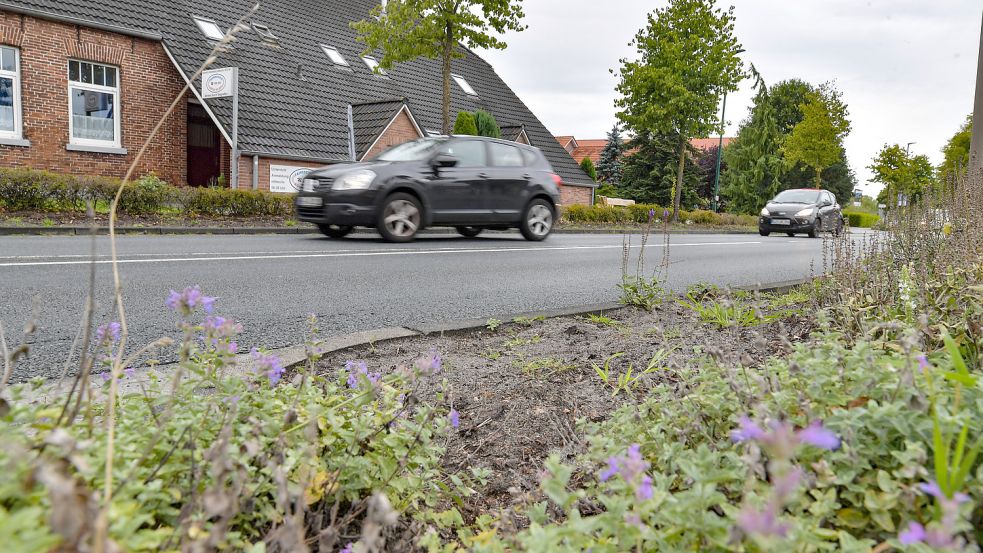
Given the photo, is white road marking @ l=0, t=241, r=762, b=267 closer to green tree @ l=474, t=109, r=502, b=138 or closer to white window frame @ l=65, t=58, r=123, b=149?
white window frame @ l=65, t=58, r=123, b=149

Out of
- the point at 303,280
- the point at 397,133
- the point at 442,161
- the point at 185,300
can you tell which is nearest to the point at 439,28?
the point at 397,133

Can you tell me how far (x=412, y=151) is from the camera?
11820 mm

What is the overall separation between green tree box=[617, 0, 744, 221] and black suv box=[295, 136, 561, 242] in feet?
59.3

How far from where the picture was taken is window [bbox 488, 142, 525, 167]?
12.7m

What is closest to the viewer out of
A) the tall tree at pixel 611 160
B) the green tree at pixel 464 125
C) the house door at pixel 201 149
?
the house door at pixel 201 149

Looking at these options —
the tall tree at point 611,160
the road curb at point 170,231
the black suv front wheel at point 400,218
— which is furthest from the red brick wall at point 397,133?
the tall tree at point 611,160

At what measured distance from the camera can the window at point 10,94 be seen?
16812mm

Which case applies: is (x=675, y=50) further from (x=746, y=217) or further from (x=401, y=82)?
(x=401, y=82)

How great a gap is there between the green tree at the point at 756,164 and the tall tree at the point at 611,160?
9.61 meters

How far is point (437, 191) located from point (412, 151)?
2.52 feet

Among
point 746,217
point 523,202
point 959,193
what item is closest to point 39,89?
point 523,202

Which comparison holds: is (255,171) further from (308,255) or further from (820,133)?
(820,133)

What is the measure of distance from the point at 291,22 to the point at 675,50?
49.3ft

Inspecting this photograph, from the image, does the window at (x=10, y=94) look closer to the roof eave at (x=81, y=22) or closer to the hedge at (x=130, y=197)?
the roof eave at (x=81, y=22)
